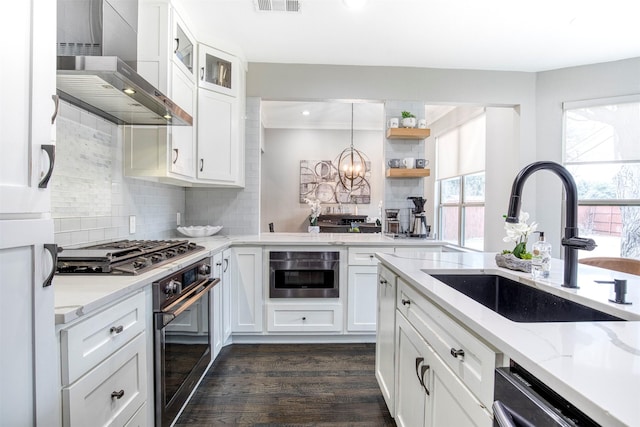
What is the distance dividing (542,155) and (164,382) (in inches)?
150

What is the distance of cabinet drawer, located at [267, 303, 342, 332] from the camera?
2793mm

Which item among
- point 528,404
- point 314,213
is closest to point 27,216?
point 528,404

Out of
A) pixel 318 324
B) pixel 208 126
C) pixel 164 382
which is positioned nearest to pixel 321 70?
pixel 208 126

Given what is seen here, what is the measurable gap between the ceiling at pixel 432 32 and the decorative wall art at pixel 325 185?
3385 millimetres

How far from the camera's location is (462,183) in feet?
15.1

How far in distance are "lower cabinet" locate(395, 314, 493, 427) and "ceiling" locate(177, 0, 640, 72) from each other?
7.38 ft

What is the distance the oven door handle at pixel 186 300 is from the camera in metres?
1.46

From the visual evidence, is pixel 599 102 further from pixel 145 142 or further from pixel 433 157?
pixel 145 142

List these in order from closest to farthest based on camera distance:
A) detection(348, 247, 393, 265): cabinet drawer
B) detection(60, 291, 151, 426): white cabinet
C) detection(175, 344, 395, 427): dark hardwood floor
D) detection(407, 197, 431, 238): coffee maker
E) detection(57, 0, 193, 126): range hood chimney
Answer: detection(60, 291, 151, 426): white cabinet → detection(57, 0, 193, 126): range hood chimney → detection(175, 344, 395, 427): dark hardwood floor → detection(348, 247, 393, 265): cabinet drawer → detection(407, 197, 431, 238): coffee maker

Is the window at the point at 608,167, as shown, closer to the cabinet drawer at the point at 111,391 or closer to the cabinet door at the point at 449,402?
the cabinet door at the point at 449,402

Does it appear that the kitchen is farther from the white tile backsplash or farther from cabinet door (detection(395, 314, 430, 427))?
cabinet door (detection(395, 314, 430, 427))

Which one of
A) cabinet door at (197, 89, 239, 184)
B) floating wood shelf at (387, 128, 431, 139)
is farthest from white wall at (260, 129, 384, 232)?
cabinet door at (197, 89, 239, 184)

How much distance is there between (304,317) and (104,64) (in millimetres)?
2271

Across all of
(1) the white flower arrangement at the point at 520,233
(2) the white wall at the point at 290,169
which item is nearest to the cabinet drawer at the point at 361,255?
(1) the white flower arrangement at the point at 520,233
